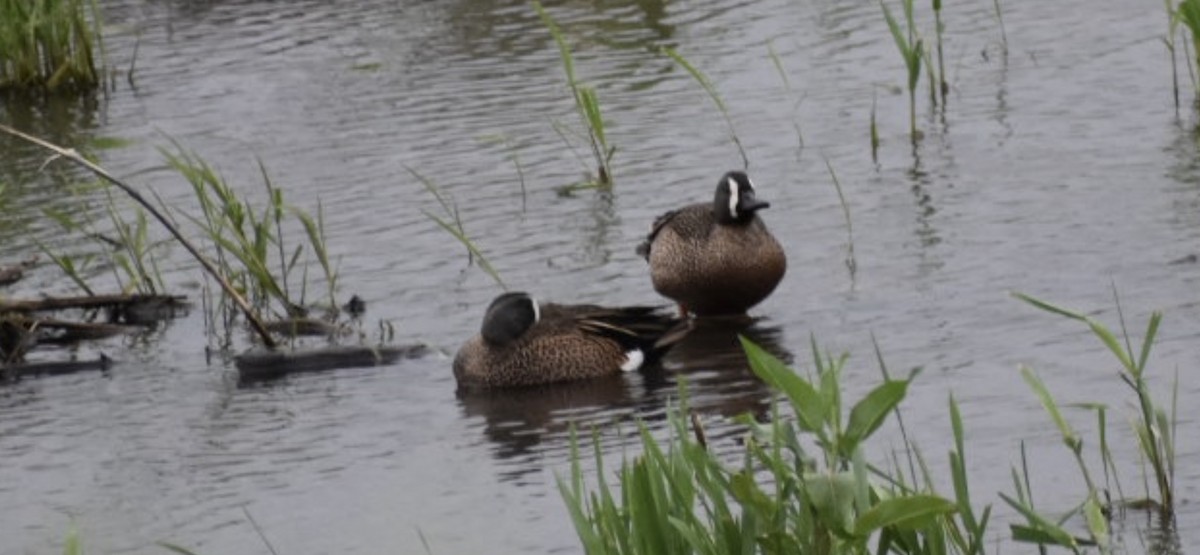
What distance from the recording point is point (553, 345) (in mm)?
9078

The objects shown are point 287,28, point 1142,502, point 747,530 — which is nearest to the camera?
point 747,530

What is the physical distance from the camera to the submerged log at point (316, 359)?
9148mm

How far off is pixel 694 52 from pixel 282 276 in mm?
4249

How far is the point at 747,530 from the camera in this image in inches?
187

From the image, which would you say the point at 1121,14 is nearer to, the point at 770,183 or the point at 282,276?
the point at 770,183

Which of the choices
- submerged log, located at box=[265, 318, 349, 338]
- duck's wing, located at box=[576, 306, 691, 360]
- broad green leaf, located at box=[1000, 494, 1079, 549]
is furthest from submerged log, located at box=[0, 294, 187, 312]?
broad green leaf, located at box=[1000, 494, 1079, 549]

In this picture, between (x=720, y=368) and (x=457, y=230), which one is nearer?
(x=720, y=368)

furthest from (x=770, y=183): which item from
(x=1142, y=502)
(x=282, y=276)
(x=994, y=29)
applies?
(x=1142, y=502)

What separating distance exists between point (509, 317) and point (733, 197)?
1127mm

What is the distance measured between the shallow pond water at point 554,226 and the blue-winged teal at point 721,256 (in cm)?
15

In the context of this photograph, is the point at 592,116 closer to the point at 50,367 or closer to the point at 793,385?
the point at 50,367

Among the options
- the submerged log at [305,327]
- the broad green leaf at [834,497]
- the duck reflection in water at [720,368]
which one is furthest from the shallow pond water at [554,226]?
the broad green leaf at [834,497]

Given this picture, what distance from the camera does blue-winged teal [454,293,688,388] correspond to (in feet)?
29.3

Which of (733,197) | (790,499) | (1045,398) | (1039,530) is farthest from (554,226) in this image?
(790,499)
